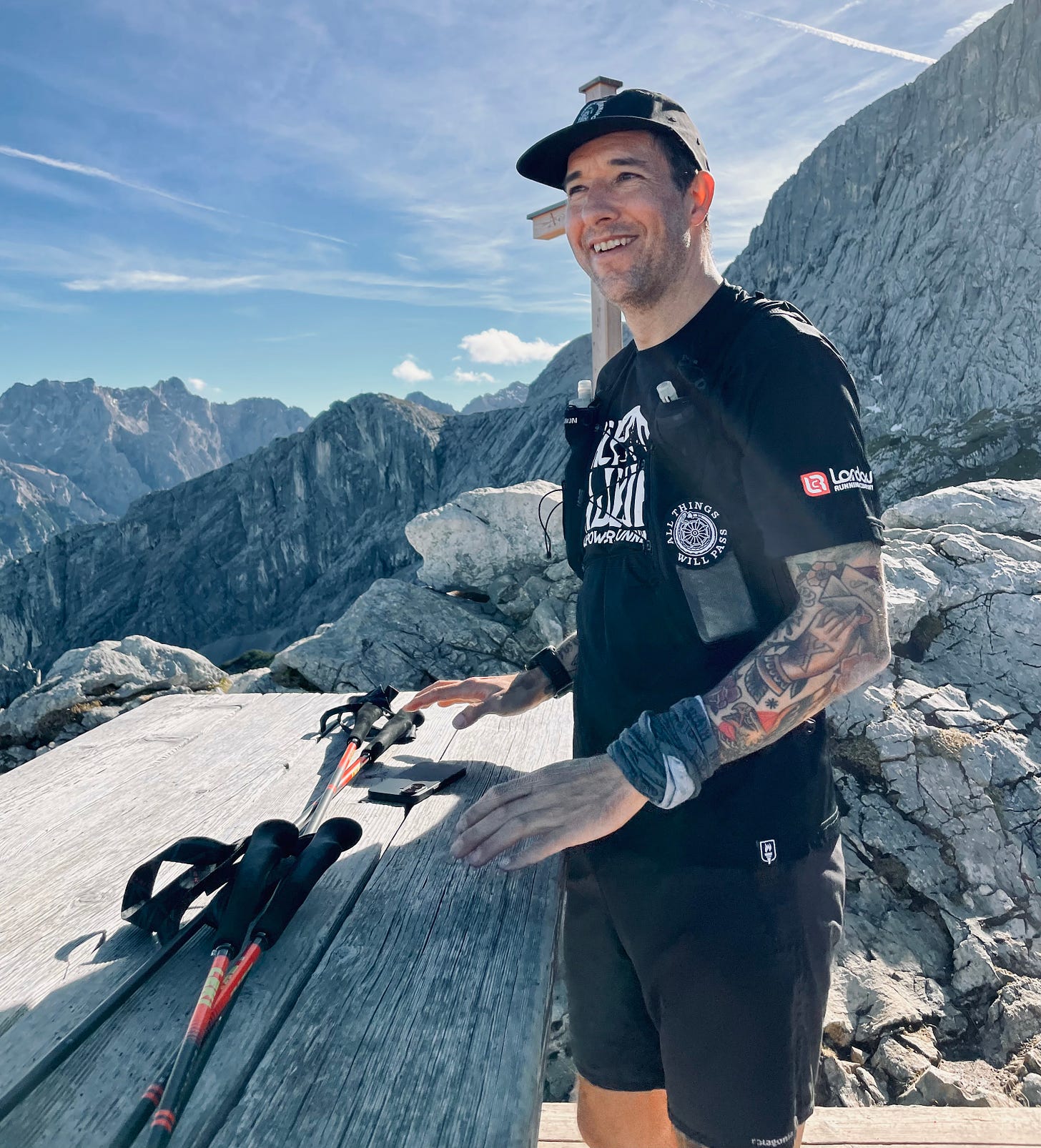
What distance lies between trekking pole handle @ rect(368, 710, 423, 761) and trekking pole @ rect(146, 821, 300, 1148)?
0.86m

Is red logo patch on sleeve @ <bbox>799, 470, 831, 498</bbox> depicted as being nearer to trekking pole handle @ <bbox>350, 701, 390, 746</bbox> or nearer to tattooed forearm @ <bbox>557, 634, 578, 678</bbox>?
tattooed forearm @ <bbox>557, 634, 578, 678</bbox>

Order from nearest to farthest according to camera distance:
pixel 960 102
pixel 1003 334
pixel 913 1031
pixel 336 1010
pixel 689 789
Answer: pixel 336 1010 < pixel 689 789 < pixel 913 1031 < pixel 1003 334 < pixel 960 102

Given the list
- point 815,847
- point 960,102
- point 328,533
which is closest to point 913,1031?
point 815,847

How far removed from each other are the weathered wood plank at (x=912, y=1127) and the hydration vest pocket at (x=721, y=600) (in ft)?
7.83

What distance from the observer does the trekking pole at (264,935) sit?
1359 mm

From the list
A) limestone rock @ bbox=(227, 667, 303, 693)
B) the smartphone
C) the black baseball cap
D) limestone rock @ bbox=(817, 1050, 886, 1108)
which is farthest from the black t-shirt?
limestone rock @ bbox=(227, 667, 303, 693)

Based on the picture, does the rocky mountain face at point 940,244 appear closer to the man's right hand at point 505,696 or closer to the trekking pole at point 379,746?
the man's right hand at point 505,696

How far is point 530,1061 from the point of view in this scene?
1505mm

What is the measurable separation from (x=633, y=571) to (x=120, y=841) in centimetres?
189

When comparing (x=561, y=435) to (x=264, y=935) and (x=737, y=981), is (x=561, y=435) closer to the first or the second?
(x=737, y=981)

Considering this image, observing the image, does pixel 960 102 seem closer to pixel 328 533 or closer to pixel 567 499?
pixel 567 499

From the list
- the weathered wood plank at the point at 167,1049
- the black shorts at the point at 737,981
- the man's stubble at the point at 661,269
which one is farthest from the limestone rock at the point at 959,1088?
the man's stubble at the point at 661,269

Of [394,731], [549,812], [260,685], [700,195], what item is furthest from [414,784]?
[260,685]

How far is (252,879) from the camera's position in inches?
73.7
